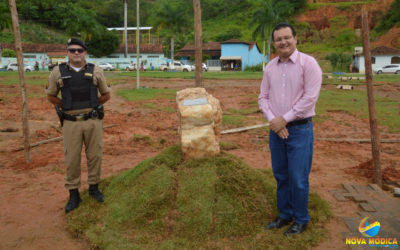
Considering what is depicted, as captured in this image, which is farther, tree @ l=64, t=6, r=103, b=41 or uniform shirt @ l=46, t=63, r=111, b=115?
tree @ l=64, t=6, r=103, b=41

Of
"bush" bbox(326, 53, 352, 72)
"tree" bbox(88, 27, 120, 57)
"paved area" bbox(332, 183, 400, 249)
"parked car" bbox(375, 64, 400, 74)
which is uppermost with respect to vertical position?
"tree" bbox(88, 27, 120, 57)

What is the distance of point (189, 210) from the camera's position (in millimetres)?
3650

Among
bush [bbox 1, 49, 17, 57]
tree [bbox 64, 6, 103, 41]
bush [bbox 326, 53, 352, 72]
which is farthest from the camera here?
tree [bbox 64, 6, 103, 41]

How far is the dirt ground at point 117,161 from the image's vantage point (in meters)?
3.73

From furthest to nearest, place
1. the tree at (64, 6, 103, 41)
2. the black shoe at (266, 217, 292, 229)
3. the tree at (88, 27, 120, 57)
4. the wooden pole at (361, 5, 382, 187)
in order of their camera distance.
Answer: the tree at (88, 27, 120, 57) < the tree at (64, 6, 103, 41) < the wooden pole at (361, 5, 382, 187) < the black shoe at (266, 217, 292, 229)

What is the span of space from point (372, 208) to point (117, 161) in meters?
Answer: 4.45

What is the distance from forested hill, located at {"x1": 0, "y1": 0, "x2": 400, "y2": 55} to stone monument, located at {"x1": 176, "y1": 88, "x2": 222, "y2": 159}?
3973 cm

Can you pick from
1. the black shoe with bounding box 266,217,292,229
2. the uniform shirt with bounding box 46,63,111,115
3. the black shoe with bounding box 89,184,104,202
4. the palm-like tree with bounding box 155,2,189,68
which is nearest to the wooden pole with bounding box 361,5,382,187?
the black shoe with bounding box 266,217,292,229

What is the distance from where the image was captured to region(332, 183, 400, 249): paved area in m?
3.54

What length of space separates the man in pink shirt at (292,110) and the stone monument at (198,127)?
3.35ft

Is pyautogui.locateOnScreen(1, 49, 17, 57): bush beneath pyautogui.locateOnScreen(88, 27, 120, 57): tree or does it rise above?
beneath

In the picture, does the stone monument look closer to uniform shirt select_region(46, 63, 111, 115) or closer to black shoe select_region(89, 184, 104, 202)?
uniform shirt select_region(46, 63, 111, 115)

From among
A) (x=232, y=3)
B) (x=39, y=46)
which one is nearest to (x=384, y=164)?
(x=39, y=46)

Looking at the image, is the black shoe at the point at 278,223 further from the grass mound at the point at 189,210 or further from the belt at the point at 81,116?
the belt at the point at 81,116
